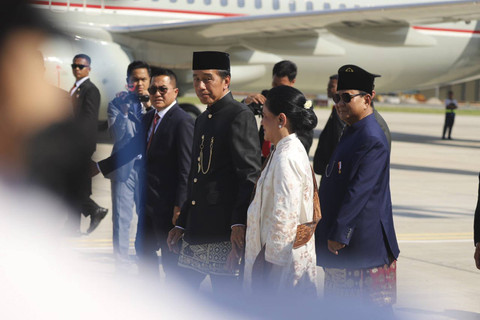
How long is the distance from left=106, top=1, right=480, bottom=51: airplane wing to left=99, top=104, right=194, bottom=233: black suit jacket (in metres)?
9.94

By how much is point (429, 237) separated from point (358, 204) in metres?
4.76

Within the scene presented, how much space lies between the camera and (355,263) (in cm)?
361

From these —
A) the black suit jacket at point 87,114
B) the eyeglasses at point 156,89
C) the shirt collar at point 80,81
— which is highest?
the shirt collar at point 80,81

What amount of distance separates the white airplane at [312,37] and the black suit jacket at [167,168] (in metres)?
8.23

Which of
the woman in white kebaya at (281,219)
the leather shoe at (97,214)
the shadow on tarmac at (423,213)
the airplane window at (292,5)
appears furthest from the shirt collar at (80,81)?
the airplane window at (292,5)

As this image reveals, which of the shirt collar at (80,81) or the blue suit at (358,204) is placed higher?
the shirt collar at (80,81)

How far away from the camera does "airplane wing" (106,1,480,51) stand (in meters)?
14.8

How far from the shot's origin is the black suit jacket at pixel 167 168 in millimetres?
4492

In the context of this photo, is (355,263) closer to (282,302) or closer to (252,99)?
(282,302)

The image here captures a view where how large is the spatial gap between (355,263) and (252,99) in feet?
7.23

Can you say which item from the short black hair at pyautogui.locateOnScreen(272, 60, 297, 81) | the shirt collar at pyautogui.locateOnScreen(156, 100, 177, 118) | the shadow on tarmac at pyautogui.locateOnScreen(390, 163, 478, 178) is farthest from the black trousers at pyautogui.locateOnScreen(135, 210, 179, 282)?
the shadow on tarmac at pyautogui.locateOnScreen(390, 163, 478, 178)

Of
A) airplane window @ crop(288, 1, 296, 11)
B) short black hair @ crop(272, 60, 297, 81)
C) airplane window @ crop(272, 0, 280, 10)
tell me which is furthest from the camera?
airplane window @ crop(288, 1, 296, 11)

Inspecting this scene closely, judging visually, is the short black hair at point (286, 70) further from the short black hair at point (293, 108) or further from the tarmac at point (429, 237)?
the short black hair at point (293, 108)

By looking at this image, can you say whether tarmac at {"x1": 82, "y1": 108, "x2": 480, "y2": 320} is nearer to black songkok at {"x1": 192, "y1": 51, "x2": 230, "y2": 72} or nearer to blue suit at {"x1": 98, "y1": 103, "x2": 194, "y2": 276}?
blue suit at {"x1": 98, "y1": 103, "x2": 194, "y2": 276}
